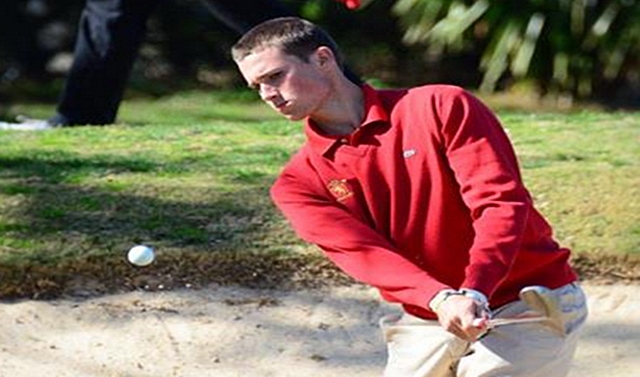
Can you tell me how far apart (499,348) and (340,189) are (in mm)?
458

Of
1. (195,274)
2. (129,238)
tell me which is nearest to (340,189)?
(195,274)

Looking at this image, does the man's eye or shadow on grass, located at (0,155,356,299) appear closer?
the man's eye

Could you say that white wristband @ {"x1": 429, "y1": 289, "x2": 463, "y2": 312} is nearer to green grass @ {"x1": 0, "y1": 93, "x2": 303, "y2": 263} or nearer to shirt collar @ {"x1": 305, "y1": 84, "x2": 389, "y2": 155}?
shirt collar @ {"x1": 305, "y1": 84, "x2": 389, "y2": 155}

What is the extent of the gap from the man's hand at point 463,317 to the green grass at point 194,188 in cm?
263

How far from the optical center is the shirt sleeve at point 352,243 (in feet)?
12.2

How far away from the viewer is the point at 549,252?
384 cm

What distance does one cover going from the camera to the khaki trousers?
377 cm

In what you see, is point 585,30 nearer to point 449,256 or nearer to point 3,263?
point 3,263

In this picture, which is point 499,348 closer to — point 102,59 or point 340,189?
point 340,189

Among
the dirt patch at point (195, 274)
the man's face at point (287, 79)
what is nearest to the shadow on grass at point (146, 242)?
the dirt patch at point (195, 274)

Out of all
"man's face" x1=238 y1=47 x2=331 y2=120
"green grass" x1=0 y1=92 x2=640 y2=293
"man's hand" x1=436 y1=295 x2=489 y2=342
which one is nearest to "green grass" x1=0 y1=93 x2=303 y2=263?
"green grass" x1=0 y1=92 x2=640 y2=293

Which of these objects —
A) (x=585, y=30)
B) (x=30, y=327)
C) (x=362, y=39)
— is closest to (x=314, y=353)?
(x=30, y=327)

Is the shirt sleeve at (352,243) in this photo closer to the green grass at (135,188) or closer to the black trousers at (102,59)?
the green grass at (135,188)

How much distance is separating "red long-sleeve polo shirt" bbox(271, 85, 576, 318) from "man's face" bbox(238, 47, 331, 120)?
0.11 meters
